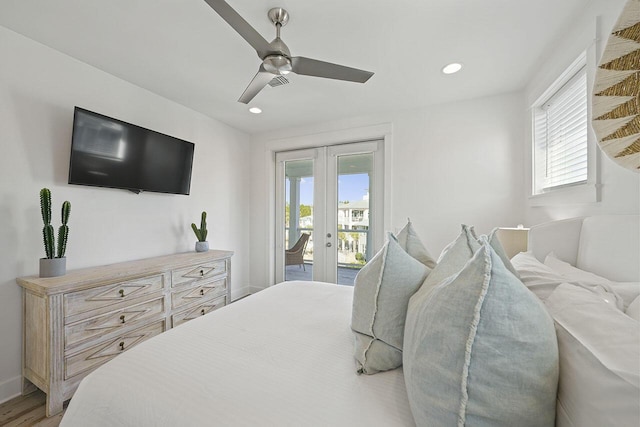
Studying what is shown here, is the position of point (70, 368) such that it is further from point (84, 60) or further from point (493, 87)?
point (493, 87)

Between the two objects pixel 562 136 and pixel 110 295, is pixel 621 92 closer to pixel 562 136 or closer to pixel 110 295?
pixel 562 136

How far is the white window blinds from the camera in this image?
5.42 feet

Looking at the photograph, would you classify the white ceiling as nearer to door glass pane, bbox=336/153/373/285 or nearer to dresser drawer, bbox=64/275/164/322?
door glass pane, bbox=336/153/373/285

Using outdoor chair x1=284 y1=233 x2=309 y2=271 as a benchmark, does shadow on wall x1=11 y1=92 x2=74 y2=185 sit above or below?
above

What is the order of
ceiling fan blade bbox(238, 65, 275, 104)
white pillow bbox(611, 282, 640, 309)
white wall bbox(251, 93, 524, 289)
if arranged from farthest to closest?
white wall bbox(251, 93, 524, 289), ceiling fan blade bbox(238, 65, 275, 104), white pillow bbox(611, 282, 640, 309)

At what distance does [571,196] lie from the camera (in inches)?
63.9

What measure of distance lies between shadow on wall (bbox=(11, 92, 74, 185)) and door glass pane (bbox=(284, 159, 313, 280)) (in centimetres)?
241

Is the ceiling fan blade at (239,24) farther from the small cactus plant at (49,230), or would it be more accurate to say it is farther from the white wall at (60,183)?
the white wall at (60,183)

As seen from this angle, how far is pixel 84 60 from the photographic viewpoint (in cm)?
211

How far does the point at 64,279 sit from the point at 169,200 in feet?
4.27

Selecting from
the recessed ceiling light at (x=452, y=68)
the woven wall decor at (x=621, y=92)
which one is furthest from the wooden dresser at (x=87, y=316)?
the recessed ceiling light at (x=452, y=68)

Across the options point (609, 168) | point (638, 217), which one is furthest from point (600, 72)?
point (609, 168)

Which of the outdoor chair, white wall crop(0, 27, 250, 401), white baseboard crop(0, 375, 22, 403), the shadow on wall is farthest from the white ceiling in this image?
white baseboard crop(0, 375, 22, 403)

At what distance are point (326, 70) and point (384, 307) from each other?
1.42m
